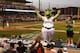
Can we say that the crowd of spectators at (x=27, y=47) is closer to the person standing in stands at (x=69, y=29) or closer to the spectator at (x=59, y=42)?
the spectator at (x=59, y=42)

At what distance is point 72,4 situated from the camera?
17.0 ft

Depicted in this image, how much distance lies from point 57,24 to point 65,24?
17 centimetres

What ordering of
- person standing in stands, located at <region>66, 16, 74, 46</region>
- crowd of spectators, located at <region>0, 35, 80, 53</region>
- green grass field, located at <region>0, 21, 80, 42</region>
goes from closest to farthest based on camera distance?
crowd of spectators, located at <region>0, 35, 80, 53</region> → green grass field, located at <region>0, 21, 80, 42</region> → person standing in stands, located at <region>66, 16, 74, 46</region>

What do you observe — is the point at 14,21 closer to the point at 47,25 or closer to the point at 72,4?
the point at 47,25

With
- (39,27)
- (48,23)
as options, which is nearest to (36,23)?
(39,27)

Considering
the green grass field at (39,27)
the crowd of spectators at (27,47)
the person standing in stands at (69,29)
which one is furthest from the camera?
the person standing in stands at (69,29)

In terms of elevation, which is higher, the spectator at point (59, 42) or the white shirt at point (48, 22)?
the white shirt at point (48, 22)

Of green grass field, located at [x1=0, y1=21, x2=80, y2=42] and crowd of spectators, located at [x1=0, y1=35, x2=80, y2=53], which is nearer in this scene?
crowd of spectators, located at [x1=0, y1=35, x2=80, y2=53]

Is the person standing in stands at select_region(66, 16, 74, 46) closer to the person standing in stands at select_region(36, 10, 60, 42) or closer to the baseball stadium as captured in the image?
the baseball stadium

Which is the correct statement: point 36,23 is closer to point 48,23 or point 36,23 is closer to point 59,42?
point 48,23

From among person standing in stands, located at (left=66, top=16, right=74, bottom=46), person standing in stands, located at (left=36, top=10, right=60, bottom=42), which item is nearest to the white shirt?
person standing in stands, located at (left=36, top=10, right=60, bottom=42)

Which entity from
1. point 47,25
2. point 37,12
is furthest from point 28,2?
point 47,25

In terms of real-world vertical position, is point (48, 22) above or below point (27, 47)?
above

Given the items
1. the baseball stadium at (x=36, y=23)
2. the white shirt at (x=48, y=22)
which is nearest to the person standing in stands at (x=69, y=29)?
the baseball stadium at (x=36, y=23)
